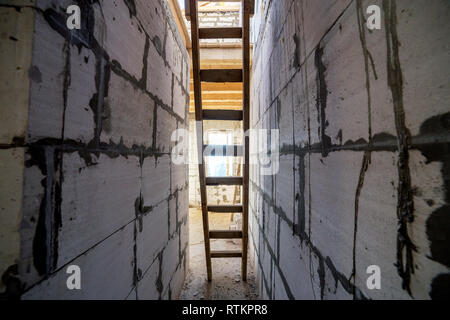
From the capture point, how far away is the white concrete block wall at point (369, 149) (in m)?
0.42

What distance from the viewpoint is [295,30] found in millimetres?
1184

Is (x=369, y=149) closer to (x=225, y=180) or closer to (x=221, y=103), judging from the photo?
(x=225, y=180)

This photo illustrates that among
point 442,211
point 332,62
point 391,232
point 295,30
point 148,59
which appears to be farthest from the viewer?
point 148,59

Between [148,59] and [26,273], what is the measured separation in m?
1.36

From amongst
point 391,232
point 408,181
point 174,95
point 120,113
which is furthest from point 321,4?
point 174,95

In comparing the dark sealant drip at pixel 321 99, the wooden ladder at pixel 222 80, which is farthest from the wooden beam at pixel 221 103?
the dark sealant drip at pixel 321 99

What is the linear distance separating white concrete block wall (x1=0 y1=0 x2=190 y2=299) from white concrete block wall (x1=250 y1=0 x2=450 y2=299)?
959 millimetres

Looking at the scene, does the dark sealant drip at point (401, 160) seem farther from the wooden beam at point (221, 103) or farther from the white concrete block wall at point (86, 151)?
the wooden beam at point (221, 103)

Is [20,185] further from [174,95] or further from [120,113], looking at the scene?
[174,95]

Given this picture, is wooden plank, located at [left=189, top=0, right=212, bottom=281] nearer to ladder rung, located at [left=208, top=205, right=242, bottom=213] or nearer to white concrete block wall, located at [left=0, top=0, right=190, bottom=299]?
ladder rung, located at [left=208, top=205, right=242, bottom=213]

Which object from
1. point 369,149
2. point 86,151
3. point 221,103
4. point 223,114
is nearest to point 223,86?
point 221,103

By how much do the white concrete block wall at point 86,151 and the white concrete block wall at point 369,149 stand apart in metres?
0.96

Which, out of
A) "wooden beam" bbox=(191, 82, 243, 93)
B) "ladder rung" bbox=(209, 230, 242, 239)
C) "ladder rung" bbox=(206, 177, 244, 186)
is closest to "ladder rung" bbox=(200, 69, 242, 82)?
"ladder rung" bbox=(206, 177, 244, 186)

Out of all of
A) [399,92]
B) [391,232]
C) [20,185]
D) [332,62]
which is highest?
[332,62]
